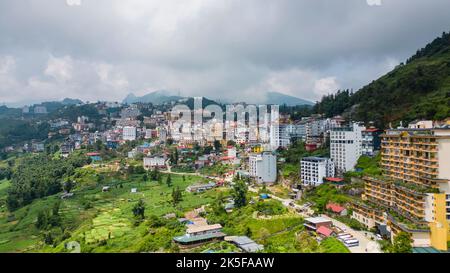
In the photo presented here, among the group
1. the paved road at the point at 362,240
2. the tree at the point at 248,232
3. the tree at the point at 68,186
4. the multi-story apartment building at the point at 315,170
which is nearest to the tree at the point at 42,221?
the tree at the point at 68,186

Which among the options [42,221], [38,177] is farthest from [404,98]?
[38,177]

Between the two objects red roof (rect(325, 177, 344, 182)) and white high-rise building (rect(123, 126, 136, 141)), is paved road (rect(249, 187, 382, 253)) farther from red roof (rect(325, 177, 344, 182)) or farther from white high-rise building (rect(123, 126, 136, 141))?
white high-rise building (rect(123, 126, 136, 141))

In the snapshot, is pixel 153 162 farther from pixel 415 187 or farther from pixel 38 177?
pixel 415 187

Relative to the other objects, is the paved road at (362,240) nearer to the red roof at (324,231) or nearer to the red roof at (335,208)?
the red roof at (335,208)

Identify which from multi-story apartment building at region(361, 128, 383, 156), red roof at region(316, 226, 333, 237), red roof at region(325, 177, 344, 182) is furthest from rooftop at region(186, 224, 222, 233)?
multi-story apartment building at region(361, 128, 383, 156)

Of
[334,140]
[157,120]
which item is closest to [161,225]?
[334,140]
